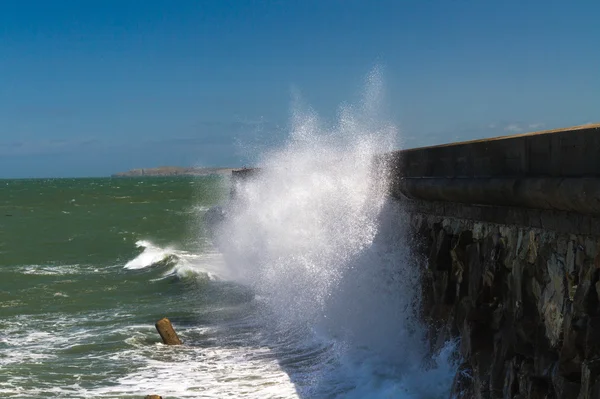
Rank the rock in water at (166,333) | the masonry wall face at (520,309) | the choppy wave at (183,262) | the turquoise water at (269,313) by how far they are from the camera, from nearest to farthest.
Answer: the masonry wall face at (520,309), the turquoise water at (269,313), the rock in water at (166,333), the choppy wave at (183,262)

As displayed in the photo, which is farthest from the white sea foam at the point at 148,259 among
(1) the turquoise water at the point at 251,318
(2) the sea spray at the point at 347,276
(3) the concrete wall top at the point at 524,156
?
(3) the concrete wall top at the point at 524,156

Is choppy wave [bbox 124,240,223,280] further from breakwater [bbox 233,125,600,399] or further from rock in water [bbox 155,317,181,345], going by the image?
breakwater [bbox 233,125,600,399]

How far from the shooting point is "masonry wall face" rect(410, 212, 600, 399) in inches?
177

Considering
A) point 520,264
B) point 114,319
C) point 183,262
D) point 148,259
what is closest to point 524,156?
point 520,264

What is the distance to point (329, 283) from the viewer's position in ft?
34.2

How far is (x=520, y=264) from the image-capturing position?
558 cm

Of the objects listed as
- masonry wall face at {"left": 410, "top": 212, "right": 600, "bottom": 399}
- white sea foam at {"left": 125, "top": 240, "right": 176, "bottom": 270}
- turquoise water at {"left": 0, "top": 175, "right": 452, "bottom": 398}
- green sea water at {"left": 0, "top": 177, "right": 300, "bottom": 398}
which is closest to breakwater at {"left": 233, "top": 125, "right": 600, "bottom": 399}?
masonry wall face at {"left": 410, "top": 212, "right": 600, "bottom": 399}

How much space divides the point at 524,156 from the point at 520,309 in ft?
3.62

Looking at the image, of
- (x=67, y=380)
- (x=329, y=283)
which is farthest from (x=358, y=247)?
(x=67, y=380)

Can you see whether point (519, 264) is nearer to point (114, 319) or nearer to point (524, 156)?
point (524, 156)

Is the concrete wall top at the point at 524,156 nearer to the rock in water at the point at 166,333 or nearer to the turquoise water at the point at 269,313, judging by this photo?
the turquoise water at the point at 269,313

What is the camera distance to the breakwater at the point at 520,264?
15.0ft

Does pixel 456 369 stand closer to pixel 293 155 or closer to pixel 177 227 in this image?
pixel 293 155

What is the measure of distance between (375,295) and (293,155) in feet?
21.6
